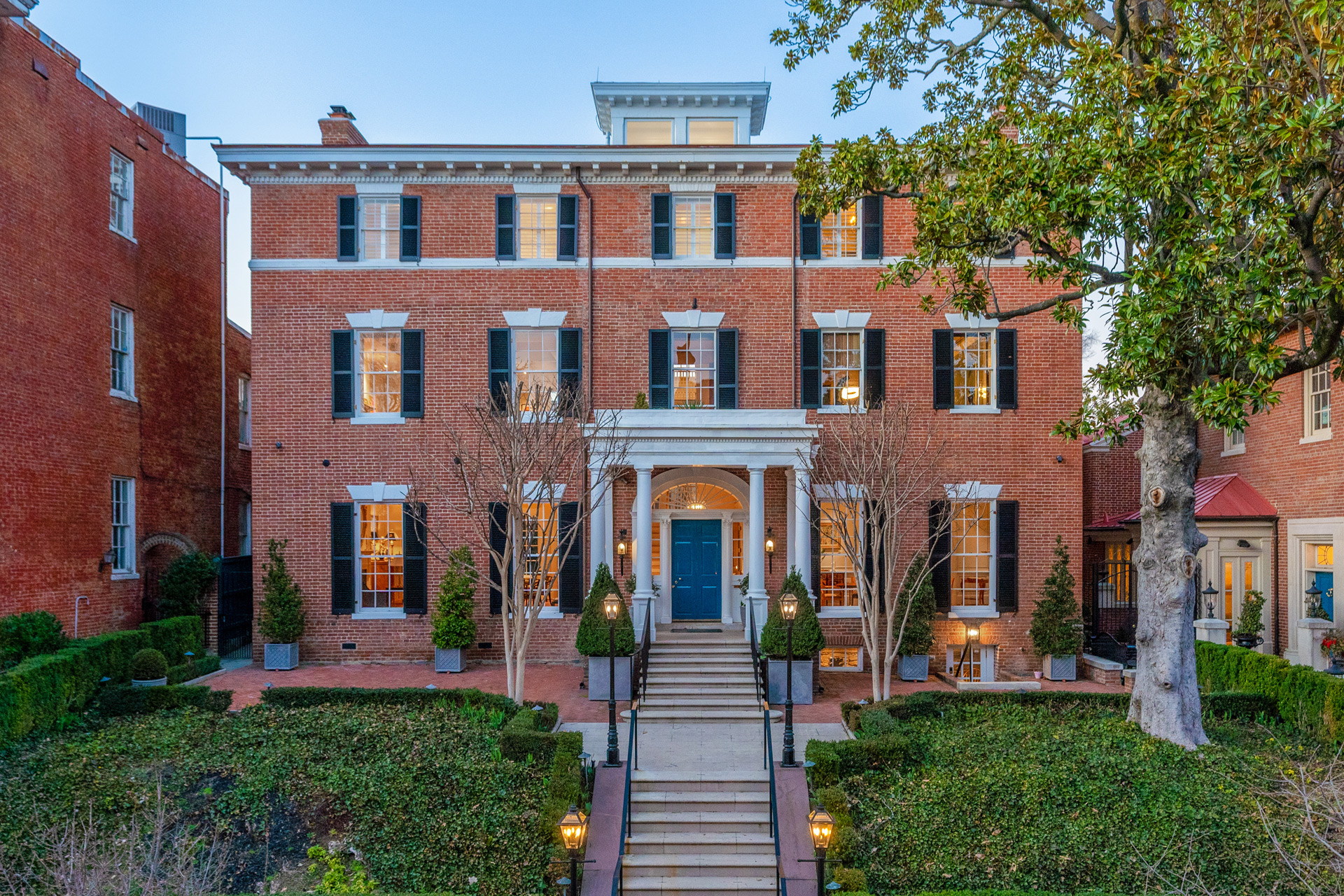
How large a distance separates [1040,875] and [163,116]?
2731 cm

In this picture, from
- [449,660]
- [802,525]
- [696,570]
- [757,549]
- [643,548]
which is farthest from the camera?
[696,570]

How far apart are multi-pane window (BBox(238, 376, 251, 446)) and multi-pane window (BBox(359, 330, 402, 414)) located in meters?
6.21

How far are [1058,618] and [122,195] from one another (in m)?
21.2

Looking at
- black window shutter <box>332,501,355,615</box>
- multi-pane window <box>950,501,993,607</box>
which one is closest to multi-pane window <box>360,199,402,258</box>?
black window shutter <box>332,501,355,615</box>

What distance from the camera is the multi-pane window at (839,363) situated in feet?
51.9

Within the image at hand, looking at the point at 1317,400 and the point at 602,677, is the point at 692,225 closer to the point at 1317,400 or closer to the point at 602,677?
the point at 602,677

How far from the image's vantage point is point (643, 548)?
14406 millimetres

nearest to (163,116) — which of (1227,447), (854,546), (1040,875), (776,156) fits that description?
(776,156)

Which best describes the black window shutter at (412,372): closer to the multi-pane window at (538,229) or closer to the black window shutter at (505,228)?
the black window shutter at (505,228)

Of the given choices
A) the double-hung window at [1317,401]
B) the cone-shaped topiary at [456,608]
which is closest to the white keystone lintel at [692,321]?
the cone-shaped topiary at [456,608]

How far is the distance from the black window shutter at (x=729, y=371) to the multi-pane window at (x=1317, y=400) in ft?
38.2

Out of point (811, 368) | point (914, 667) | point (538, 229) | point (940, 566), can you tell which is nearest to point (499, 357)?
point (538, 229)

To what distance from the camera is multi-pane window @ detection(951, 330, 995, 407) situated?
1586 cm

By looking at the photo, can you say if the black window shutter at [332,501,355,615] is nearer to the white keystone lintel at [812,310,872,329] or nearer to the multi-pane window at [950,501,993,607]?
the white keystone lintel at [812,310,872,329]
